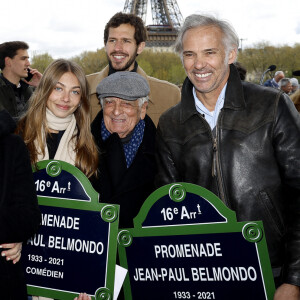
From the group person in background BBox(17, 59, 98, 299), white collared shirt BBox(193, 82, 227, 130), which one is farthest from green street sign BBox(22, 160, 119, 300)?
white collared shirt BBox(193, 82, 227, 130)

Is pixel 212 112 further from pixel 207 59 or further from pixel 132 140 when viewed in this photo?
pixel 132 140

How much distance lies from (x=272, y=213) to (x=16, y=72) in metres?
4.91

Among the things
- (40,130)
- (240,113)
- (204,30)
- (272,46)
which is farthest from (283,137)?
(272,46)

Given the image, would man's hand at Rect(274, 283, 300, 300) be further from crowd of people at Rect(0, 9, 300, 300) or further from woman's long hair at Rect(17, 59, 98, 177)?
woman's long hair at Rect(17, 59, 98, 177)

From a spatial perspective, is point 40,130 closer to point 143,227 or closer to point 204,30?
point 143,227

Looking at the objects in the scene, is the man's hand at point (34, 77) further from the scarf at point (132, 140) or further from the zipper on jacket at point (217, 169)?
the zipper on jacket at point (217, 169)

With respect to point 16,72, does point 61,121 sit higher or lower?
lower

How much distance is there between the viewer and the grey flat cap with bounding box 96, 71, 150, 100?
3256 mm

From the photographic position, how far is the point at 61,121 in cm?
324

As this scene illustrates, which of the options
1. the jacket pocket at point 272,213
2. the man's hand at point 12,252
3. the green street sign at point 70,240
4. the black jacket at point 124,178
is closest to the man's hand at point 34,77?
the black jacket at point 124,178

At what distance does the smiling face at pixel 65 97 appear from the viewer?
3219 millimetres

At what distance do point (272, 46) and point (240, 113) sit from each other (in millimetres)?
66243

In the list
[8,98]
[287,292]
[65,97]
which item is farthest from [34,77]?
[287,292]

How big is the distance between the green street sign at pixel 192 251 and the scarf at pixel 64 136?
71 cm
